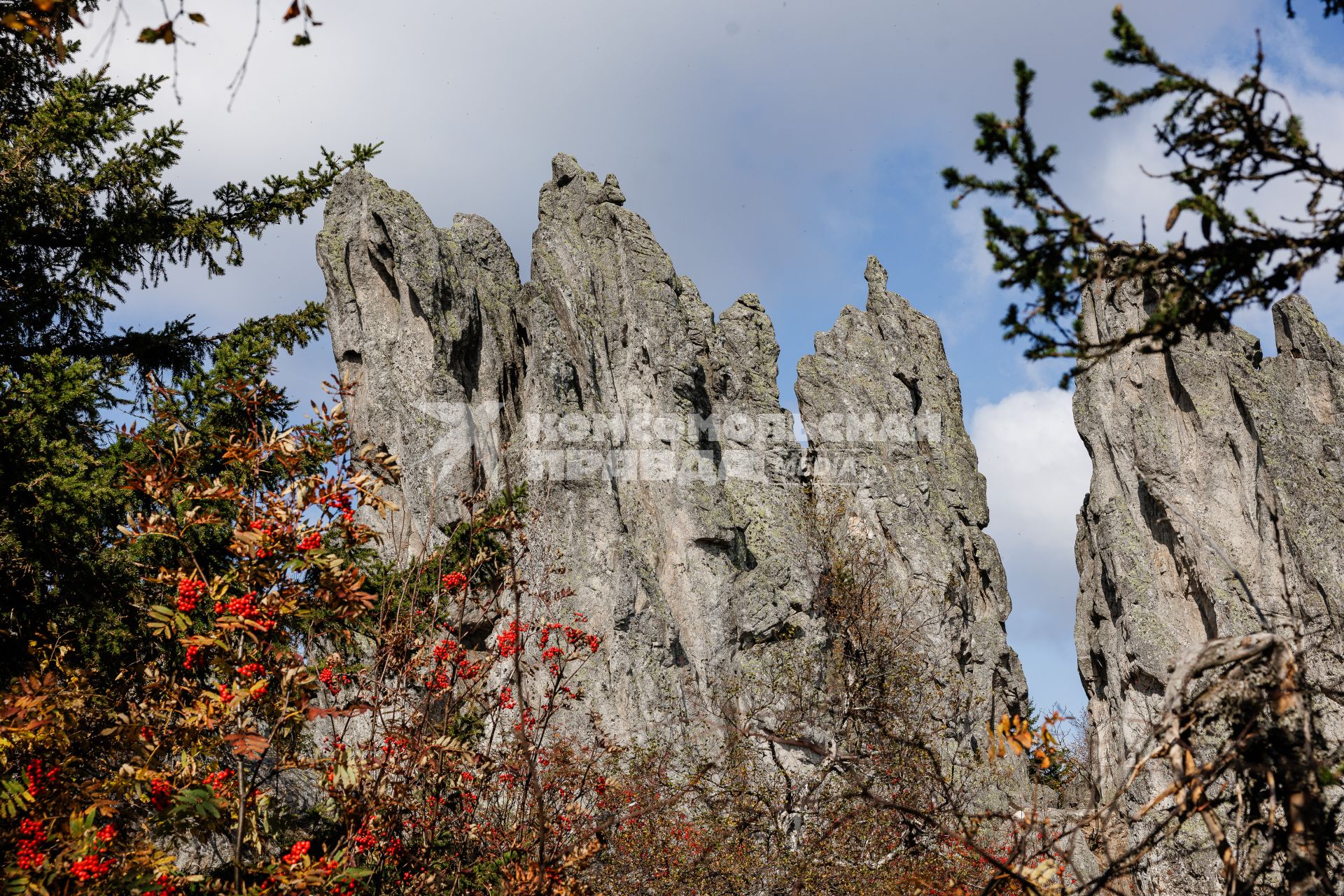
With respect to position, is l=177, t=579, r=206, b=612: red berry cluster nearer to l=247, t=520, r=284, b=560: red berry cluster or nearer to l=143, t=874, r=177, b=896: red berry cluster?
l=247, t=520, r=284, b=560: red berry cluster

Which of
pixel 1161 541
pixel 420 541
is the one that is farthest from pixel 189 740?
pixel 1161 541

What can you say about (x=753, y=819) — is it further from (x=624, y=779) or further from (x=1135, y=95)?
(x=1135, y=95)

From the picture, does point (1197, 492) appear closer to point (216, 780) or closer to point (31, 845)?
point (216, 780)

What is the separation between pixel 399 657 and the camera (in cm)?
523

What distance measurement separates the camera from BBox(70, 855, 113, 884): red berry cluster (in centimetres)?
355

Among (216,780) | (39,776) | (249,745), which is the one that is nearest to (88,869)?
(216,780)

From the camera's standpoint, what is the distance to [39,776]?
4004 mm

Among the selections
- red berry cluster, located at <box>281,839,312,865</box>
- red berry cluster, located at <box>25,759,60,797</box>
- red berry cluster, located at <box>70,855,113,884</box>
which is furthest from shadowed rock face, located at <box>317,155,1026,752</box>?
red berry cluster, located at <box>70,855,113,884</box>

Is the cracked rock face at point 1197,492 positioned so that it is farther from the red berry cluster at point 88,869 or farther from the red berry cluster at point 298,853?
the red berry cluster at point 88,869

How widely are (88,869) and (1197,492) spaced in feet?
104

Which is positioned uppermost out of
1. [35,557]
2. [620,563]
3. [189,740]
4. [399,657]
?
[620,563]

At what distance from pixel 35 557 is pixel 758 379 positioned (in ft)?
75.4

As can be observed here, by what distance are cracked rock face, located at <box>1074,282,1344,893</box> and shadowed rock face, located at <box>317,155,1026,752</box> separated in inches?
150

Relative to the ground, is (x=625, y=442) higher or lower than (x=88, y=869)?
higher
